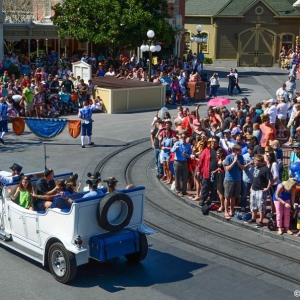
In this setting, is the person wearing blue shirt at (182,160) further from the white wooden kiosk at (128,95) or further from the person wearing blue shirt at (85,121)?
the white wooden kiosk at (128,95)

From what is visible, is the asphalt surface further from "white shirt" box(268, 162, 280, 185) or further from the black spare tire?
"white shirt" box(268, 162, 280, 185)

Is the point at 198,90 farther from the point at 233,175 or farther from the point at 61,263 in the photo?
the point at 61,263

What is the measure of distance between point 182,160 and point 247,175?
6.98 ft

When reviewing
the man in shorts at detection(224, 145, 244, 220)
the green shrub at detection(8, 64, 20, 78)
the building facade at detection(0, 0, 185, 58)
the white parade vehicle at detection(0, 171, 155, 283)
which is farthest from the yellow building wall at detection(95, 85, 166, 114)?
the white parade vehicle at detection(0, 171, 155, 283)

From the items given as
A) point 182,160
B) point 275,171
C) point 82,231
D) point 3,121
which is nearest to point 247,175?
point 275,171

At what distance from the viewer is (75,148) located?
20.6 metres

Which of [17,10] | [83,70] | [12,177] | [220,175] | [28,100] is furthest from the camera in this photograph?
[17,10]

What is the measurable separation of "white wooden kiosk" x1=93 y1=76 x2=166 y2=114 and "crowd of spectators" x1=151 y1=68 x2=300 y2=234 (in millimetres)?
8384

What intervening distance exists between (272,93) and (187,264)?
78.1 ft

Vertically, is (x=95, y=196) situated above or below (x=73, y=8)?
below

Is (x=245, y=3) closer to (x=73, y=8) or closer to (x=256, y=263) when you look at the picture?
(x=73, y=8)

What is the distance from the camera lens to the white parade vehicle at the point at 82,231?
1014cm

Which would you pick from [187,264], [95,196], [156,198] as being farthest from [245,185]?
[95,196]

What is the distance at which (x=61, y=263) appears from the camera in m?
10.3
